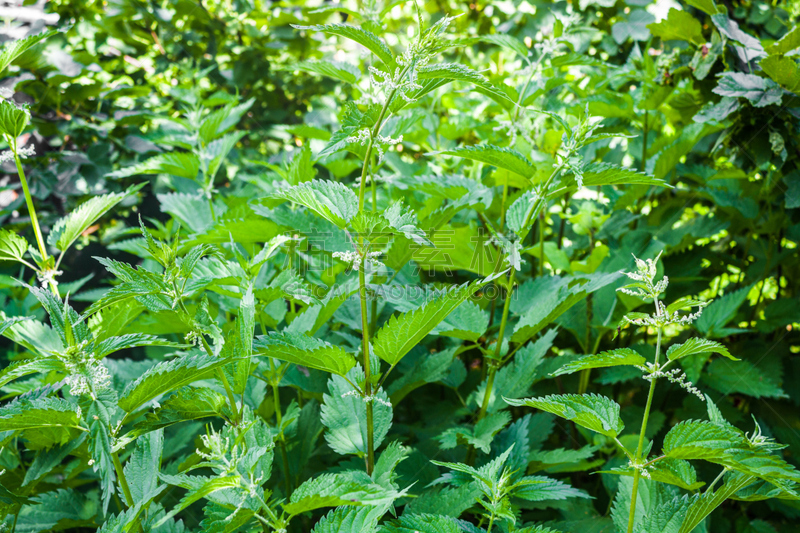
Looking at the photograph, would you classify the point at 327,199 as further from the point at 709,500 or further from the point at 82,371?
the point at 709,500

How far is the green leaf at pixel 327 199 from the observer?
82cm

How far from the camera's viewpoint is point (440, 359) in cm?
116

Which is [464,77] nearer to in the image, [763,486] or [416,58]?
[416,58]

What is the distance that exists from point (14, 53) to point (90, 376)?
2.09 ft

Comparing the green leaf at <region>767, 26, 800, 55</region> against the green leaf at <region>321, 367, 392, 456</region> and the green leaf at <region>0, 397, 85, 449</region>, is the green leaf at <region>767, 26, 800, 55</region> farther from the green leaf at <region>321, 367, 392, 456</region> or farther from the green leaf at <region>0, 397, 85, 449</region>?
the green leaf at <region>0, 397, 85, 449</region>

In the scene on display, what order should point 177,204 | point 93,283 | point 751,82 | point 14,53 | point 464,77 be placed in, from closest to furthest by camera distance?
point 464,77, point 14,53, point 751,82, point 177,204, point 93,283

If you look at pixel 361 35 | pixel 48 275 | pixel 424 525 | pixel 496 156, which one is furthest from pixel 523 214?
pixel 48 275

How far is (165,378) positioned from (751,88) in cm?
146

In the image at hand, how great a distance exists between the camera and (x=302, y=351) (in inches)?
31.2

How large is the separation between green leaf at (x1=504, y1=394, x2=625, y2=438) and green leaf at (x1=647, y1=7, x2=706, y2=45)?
1.18 meters

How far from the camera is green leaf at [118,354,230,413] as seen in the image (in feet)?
2.37

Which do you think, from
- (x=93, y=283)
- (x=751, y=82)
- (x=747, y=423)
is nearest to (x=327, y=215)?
(x=751, y=82)

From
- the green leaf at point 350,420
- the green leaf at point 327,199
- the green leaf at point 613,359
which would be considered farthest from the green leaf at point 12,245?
the green leaf at point 613,359

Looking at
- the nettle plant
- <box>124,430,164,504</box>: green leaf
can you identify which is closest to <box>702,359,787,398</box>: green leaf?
the nettle plant
